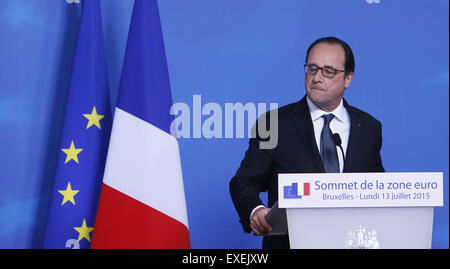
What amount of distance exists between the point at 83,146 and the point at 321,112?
4.57ft

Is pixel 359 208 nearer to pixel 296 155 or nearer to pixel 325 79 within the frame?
pixel 296 155

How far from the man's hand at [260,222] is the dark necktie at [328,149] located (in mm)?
572

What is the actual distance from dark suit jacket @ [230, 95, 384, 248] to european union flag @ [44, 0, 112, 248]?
3.05 feet

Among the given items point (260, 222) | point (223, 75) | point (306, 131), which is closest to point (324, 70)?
point (306, 131)

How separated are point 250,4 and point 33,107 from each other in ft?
5.31

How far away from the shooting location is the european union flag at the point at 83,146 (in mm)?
3355

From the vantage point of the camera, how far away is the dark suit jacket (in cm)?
294

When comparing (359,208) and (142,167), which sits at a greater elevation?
(142,167)

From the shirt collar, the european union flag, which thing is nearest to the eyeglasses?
the shirt collar

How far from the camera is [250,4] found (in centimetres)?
401

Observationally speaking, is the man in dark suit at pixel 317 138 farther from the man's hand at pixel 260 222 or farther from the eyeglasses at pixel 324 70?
the man's hand at pixel 260 222

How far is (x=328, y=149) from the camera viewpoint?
9.62 feet
